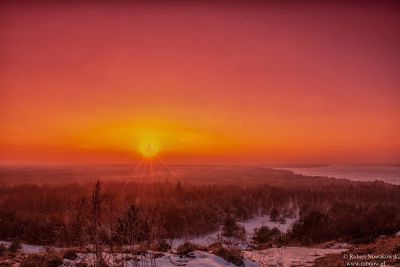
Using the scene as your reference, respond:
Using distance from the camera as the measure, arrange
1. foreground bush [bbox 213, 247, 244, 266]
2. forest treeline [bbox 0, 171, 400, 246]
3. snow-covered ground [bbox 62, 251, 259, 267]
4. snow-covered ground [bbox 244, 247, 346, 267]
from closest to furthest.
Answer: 1. forest treeline [bbox 0, 171, 400, 246]
2. snow-covered ground [bbox 62, 251, 259, 267]
3. foreground bush [bbox 213, 247, 244, 266]
4. snow-covered ground [bbox 244, 247, 346, 267]

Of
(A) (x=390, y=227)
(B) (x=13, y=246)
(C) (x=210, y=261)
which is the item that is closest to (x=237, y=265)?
(C) (x=210, y=261)

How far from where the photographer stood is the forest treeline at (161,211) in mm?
7719

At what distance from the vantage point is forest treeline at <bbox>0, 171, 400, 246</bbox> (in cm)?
772

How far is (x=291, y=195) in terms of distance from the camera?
91625 mm

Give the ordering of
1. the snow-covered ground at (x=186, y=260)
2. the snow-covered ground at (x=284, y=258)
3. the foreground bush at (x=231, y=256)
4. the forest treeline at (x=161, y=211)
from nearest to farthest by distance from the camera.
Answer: the forest treeline at (x=161, y=211) < the snow-covered ground at (x=186, y=260) < the foreground bush at (x=231, y=256) < the snow-covered ground at (x=284, y=258)

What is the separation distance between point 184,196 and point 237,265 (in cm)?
7480

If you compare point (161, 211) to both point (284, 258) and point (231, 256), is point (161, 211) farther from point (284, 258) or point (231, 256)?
point (231, 256)

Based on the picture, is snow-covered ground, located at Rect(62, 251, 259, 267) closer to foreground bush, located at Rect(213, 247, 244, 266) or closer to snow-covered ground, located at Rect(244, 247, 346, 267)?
foreground bush, located at Rect(213, 247, 244, 266)

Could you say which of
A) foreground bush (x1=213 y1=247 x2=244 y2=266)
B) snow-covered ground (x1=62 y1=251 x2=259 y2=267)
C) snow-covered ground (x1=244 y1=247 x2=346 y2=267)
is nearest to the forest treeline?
snow-covered ground (x1=62 y1=251 x2=259 y2=267)

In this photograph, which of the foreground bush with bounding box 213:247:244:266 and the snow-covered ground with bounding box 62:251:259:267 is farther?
the foreground bush with bounding box 213:247:244:266

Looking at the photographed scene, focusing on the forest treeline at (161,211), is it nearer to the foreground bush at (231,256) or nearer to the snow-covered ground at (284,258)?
the foreground bush at (231,256)

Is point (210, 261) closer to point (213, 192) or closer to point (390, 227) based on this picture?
point (390, 227)

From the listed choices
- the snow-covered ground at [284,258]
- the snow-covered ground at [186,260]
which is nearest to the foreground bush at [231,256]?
the snow-covered ground at [186,260]

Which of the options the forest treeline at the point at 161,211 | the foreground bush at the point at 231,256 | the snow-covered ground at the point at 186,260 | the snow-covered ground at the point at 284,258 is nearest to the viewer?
the forest treeline at the point at 161,211
